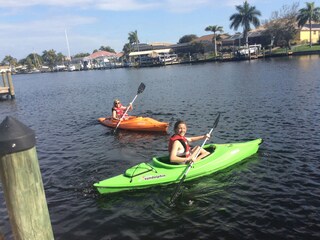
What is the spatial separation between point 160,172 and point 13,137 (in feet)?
20.5

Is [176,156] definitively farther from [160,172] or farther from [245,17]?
[245,17]

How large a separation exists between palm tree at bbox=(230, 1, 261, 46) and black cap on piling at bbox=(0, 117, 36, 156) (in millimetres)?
90883

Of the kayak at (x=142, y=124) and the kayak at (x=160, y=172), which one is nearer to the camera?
the kayak at (x=160, y=172)

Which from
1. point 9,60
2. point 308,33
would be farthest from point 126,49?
point 9,60

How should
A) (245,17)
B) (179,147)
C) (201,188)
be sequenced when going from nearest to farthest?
(201,188)
(179,147)
(245,17)

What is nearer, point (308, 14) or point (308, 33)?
point (308, 14)

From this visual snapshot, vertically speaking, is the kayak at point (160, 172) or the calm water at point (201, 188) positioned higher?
the kayak at point (160, 172)

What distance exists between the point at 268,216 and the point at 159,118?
512 inches

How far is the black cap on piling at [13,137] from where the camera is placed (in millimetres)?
2973

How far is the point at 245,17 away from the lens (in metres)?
87.2

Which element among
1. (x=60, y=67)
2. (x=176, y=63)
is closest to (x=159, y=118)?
(x=176, y=63)

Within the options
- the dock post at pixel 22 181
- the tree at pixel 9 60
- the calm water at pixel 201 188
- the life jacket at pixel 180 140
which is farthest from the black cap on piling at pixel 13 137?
the tree at pixel 9 60

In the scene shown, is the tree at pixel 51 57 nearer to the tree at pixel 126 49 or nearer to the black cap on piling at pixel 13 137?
the tree at pixel 126 49

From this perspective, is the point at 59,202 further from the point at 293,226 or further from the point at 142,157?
the point at 293,226
